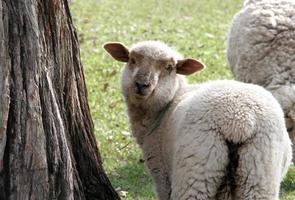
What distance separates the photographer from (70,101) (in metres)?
6.94

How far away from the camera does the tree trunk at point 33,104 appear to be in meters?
6.18

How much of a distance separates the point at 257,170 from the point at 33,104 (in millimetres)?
1787

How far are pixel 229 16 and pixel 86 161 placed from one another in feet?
41.8

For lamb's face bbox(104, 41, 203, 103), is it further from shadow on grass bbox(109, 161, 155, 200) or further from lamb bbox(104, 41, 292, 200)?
shadow on grass bbox(109, 161, 155, 200)

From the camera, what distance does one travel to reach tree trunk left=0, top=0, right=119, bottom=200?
618 cm

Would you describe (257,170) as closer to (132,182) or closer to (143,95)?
(143,95)

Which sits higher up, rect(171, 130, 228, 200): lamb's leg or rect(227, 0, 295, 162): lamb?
rect(227, 0, 295, 162): lamb

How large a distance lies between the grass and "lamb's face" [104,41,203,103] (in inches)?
58.4

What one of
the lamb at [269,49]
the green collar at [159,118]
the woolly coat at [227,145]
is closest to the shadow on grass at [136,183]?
the lamb at [269,49]

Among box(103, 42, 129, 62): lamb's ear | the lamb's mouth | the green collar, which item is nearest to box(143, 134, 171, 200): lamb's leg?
the green collar

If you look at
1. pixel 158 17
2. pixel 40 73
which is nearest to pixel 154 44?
pixel 40 73

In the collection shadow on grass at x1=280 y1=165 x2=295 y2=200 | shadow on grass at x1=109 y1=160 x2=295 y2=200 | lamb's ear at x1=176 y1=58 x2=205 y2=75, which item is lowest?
shadow on grass at x1=280 y1=165 x2=295 y2=200

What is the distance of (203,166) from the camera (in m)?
6.29

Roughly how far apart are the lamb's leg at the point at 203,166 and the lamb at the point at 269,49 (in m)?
2.77
